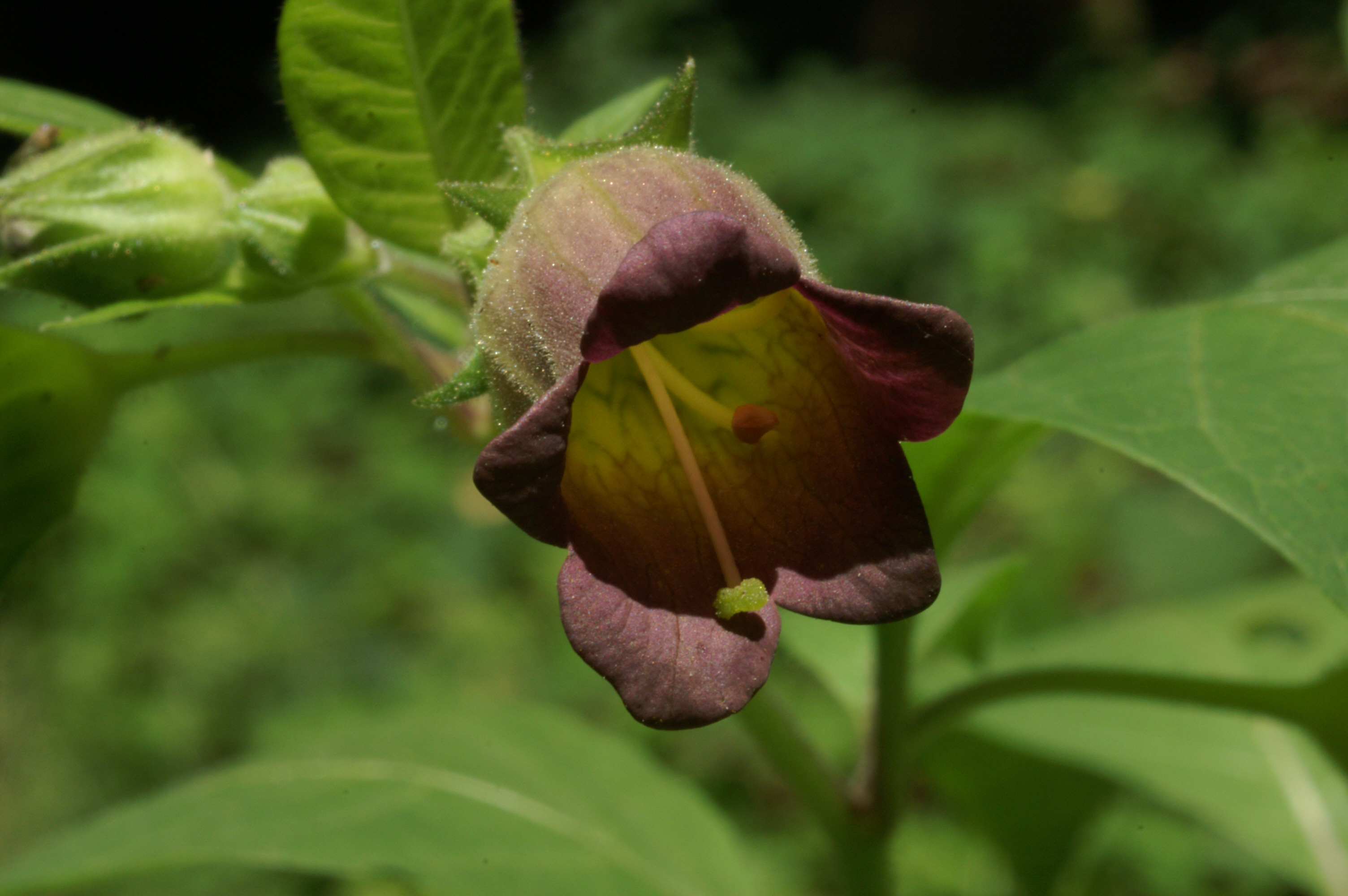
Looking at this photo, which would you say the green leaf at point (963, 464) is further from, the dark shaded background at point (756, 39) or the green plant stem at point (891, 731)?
the dark shaded background at point (756, 39)

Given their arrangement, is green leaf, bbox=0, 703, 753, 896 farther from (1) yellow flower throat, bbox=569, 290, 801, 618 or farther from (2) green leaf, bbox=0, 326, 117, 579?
(1) yellow flower throat, bbox=569, 290, 801, 618

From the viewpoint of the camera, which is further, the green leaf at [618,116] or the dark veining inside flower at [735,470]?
the green leaf at [618,116]

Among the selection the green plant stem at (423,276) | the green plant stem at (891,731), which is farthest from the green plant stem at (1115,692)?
the green plant stem at (423,276)

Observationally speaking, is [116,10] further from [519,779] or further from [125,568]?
[519,779]

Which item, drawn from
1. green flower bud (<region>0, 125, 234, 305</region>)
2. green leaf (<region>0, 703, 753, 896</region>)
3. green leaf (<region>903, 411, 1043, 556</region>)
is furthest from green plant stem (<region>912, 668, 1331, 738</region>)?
green flower bud (<region>0, 125, 234, 305</region>)

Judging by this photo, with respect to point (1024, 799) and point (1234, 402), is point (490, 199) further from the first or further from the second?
point (1024, 799)

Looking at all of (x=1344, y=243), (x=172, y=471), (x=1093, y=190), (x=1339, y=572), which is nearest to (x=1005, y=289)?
(x=1093, y=190)

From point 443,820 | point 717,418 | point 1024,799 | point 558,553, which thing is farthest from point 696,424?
point 558,553
